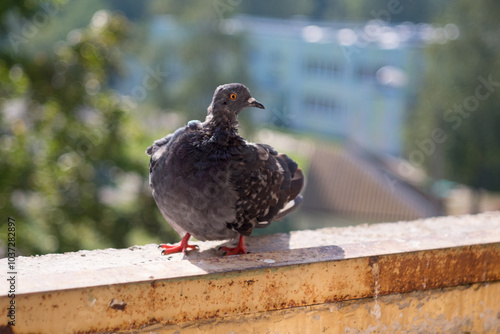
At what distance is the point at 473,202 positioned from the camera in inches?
1184

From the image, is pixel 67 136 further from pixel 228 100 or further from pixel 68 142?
pixel 228 100

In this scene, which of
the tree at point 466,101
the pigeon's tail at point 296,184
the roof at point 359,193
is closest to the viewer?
the pigeon's tail at point 296,184

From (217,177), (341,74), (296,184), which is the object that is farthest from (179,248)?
(341,74)

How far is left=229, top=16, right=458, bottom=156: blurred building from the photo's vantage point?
34656 mm

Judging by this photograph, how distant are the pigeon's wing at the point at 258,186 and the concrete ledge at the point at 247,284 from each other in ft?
1.30

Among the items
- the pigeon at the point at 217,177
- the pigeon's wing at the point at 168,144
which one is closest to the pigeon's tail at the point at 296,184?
the pigeon at the point at 217,177

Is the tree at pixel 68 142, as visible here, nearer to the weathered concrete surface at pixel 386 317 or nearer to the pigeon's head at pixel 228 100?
the pigeon's head at pixel 228 100

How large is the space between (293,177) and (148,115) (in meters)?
24.7

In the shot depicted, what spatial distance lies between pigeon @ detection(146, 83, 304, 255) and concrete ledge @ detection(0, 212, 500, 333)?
0.30 meters

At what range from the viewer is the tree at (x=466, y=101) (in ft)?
90.9

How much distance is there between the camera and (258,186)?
3500mm

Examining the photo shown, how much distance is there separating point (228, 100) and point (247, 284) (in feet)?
3.88

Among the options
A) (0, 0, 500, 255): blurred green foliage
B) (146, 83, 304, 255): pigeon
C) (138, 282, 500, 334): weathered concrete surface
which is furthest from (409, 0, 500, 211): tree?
(146, 83, 304, 255): pigeon

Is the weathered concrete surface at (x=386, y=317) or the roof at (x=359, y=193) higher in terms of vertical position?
the weathered concrete surface at (x=386, y=317)
